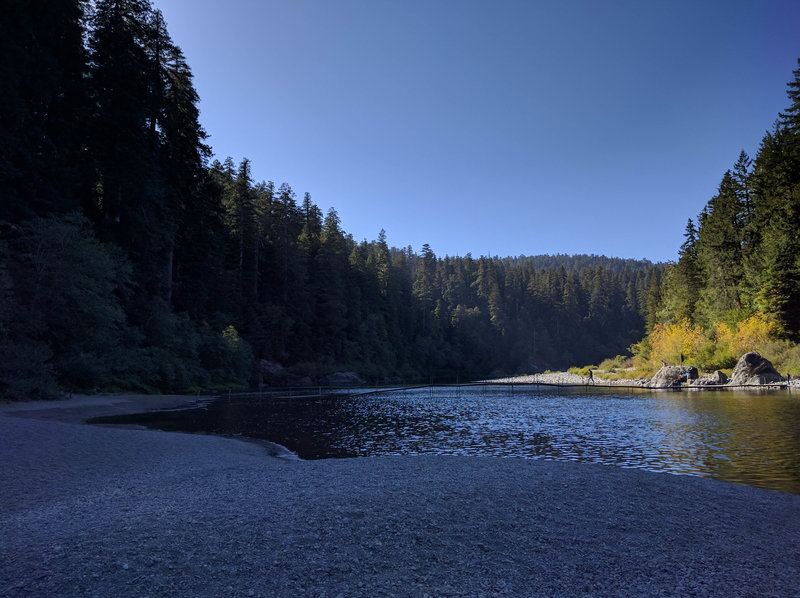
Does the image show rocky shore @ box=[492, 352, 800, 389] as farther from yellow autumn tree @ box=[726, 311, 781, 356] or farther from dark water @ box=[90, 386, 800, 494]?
dark water @ box=[90, 386, 800, 494]

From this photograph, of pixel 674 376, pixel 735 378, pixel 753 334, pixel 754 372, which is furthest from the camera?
pixel 674 376

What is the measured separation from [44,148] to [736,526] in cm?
4078

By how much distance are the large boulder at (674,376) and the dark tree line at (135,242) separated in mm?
44122

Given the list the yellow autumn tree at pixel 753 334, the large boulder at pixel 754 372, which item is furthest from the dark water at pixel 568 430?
the yellow autumn tree at pixel 753 334

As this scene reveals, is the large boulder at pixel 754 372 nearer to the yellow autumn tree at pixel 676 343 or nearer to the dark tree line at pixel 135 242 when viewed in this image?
the yellow autumn tree at pixel 676 343

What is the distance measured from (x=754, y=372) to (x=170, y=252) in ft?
178

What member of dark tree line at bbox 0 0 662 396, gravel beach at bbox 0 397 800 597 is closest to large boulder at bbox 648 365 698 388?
gravel beach at bbox 0 397 800 597

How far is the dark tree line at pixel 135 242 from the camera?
2605 cm

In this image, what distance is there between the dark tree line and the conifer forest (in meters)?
0.15

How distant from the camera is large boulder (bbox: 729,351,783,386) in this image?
35.8 metres

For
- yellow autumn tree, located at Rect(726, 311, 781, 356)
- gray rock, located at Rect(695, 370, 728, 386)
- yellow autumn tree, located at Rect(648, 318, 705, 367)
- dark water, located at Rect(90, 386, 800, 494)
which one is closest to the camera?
dark water, located at Rect(90, 386, 800, 494)

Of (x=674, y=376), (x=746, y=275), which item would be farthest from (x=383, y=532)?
(x=746, y=275)

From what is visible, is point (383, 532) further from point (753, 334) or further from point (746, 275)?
point (746, 275)

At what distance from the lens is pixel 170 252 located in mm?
42688
